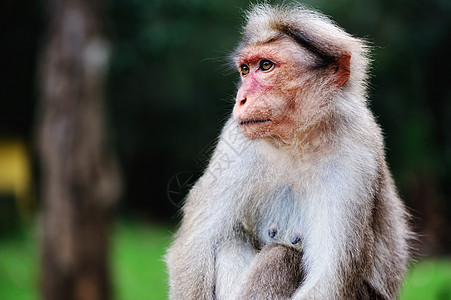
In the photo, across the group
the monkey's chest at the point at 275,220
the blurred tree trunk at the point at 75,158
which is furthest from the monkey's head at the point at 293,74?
the blurred tree trunk at the point at 75,158

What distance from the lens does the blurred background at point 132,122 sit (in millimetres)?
11555

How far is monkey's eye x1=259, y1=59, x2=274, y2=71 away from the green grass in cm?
704

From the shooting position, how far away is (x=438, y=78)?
57.2 ft

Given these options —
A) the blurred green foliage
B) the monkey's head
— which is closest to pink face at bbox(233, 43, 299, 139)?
the monkey's head

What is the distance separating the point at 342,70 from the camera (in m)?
4.81

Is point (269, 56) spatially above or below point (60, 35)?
above

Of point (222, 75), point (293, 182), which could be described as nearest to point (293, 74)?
point (293, 182)

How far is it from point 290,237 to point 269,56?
138 cm

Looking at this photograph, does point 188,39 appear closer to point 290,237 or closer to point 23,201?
point 23,201

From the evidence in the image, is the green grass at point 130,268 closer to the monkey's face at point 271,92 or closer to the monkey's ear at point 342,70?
the monkey's ear at point 342,70

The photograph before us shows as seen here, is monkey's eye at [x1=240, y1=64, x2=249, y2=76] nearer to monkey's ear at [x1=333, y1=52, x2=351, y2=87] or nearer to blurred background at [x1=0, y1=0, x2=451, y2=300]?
monkey's ear at [x1=333, y1=52, x2=351, y2=87]

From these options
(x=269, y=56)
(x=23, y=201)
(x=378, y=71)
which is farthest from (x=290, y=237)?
(x=23, y=201)

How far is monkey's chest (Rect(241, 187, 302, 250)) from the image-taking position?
5027 millimetres

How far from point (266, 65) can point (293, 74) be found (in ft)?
0.68
